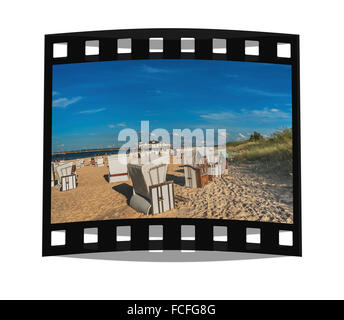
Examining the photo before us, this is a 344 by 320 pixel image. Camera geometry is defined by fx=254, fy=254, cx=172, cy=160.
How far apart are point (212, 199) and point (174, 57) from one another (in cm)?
444

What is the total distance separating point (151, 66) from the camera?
5879 millimetres

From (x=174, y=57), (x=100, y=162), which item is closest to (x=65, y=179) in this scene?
(x=174, y=57)

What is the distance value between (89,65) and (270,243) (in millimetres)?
5423

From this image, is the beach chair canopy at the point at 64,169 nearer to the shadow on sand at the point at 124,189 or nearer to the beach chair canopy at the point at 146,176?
the shadow on sand at the point at 124,189

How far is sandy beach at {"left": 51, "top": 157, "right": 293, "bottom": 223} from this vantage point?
18.7 feet

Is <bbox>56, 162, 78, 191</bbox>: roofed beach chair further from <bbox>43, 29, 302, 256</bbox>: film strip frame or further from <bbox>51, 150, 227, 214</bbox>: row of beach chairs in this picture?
<bbox>43, 29, 302, 256</bbox>: film strip frame

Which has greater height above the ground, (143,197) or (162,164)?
(162,164)


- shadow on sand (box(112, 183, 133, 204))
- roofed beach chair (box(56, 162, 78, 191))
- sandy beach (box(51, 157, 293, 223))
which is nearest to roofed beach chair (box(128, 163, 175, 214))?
sandy beach (box(51, 157, 293, 223))

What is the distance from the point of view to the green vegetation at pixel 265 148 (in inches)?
217

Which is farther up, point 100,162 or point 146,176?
point 100,162

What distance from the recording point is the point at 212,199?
7844 millimetres

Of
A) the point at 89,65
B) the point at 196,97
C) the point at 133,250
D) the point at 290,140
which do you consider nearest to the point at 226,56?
the point at 196,97

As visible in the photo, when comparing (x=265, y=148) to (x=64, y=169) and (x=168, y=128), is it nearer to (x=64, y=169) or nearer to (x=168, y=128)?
(x=168, y=128)

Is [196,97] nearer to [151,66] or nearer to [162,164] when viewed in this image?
[151,66]
